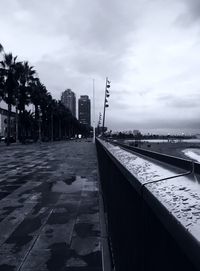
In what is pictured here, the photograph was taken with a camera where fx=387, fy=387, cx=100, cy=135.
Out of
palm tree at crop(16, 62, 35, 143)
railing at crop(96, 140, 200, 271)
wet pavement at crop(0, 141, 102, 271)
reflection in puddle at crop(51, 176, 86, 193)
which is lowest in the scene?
reflection in puddle at crop(51, 176, 86, 193)

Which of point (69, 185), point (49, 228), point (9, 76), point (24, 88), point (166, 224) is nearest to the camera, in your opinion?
point (166, 224)

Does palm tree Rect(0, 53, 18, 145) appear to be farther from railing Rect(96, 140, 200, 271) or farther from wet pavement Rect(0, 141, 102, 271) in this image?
railing Rect(96, 140, 200, 271)

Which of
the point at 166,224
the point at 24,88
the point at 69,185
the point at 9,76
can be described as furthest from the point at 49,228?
the point at 24,88

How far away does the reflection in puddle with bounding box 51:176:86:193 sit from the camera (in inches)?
464

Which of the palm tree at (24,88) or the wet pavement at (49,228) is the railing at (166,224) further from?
the palm tree at (24,88)

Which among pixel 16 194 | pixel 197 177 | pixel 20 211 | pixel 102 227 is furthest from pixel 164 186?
pixel 16 194

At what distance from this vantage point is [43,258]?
5.17 meters

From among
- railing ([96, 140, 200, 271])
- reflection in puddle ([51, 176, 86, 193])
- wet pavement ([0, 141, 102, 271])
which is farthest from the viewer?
reflection in puddle ([51, 176, 86, 193])

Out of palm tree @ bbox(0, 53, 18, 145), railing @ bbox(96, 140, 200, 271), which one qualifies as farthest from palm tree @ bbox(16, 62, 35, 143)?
railing @ bbox(96, 140, 200, 271)

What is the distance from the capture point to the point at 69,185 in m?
12.9

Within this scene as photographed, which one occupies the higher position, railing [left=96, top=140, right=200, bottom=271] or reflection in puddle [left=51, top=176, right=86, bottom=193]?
railing [left=96, top=140, right=200, bottom=271]

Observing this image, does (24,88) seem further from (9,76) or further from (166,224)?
(166,224)

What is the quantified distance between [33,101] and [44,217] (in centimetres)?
7184

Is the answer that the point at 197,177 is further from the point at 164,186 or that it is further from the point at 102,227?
the point at 102,227
